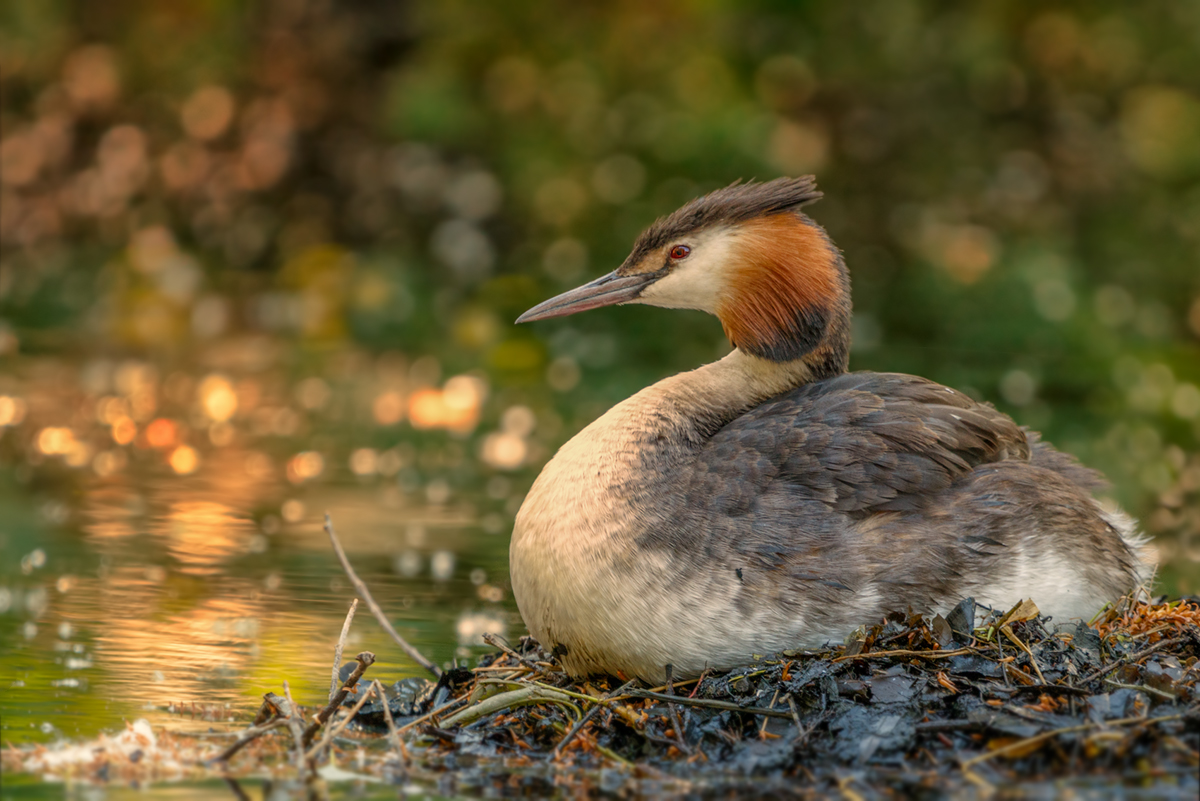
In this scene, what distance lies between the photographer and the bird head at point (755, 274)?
604cm

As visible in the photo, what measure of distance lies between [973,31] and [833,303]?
46.7 ft

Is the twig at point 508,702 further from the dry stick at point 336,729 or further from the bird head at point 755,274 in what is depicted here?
the bird head at point 755,274

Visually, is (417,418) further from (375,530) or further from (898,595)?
(898,595)

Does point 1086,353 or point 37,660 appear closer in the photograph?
point 37,660

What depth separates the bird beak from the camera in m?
6.22

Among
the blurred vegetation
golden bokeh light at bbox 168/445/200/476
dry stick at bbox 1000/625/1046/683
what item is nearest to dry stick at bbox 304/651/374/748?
dry stick at bbox 1000/625/1046/683

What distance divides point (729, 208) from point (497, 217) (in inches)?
556

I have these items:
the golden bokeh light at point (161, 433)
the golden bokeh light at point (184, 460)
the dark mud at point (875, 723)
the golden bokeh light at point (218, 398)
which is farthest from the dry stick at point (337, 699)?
the golden bokeh light at point (218, 398)

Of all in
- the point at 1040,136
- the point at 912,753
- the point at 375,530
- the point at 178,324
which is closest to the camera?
the point at 912,753

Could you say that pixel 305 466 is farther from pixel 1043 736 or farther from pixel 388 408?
pixel 1043 736

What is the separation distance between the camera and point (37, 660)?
6.18m

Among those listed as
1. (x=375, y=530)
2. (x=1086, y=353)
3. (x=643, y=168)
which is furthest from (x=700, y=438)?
(x=643, y=168)

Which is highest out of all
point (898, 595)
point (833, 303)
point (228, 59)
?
point (228, 59)

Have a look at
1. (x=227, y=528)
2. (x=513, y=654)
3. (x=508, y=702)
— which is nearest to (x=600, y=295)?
(x=513, y=654)
